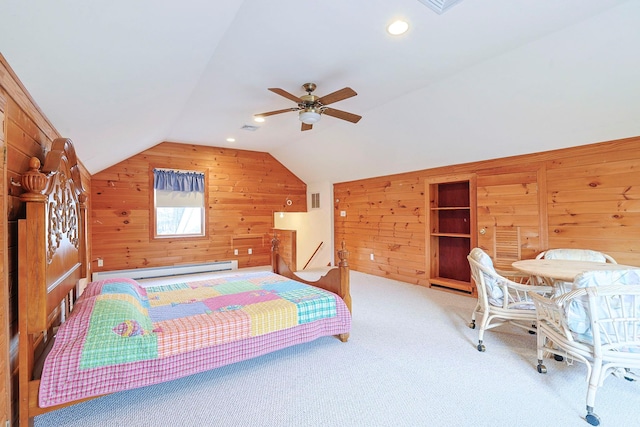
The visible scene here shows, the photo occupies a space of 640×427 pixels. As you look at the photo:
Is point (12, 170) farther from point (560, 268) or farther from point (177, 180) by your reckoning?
point (177, 180)

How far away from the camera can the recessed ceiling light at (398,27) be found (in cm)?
234

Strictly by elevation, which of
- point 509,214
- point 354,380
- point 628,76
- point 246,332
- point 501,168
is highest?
point 628,76

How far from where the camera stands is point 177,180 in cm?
610

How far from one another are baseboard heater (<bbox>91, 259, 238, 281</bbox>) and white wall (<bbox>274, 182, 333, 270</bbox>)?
1616 millimetres

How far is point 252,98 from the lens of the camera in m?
3.85

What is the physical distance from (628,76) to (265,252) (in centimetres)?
638

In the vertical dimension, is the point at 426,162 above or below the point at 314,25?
below

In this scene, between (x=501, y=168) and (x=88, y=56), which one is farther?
(x=501, y=168)

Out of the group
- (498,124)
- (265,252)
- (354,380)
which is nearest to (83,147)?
(354,380)

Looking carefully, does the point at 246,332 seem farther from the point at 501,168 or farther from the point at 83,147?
the point at 501,168

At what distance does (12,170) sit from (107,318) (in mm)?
1058

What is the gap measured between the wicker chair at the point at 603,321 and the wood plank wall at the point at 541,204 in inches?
74.9

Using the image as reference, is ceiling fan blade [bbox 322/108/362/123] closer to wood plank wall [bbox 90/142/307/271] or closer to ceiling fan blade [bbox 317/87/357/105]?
ceiling fan blade [bbox 317/87/357/105]

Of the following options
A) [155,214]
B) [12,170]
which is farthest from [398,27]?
[155,214]
